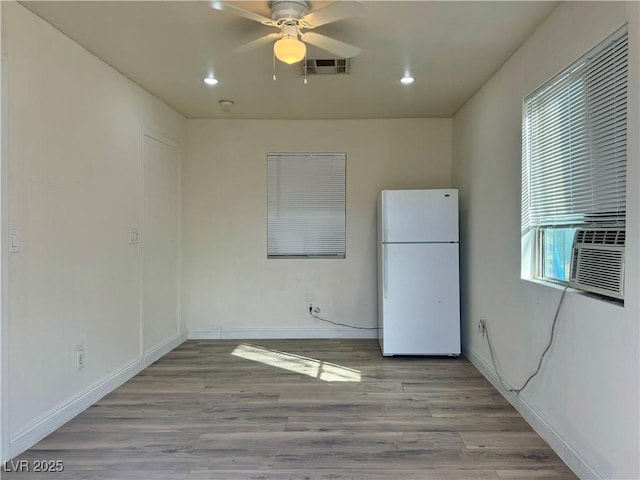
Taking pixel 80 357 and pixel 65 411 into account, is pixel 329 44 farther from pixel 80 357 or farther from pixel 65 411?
pixel 65 411

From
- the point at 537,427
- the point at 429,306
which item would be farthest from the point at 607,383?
the point at 429,306

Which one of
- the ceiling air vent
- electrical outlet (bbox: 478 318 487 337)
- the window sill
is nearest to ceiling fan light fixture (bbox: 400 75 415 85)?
the ceiling air vent

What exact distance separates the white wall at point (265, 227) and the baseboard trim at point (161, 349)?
31 centimetres

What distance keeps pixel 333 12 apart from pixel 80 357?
8.76 feet

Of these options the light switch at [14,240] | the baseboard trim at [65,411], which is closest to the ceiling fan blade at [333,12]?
the light switch at [14,240]

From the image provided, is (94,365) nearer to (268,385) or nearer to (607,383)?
(268,385)

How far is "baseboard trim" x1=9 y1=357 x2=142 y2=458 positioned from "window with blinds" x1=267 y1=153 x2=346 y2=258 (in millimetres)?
1967

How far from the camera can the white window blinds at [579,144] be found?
5.83 ft

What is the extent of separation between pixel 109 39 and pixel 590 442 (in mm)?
3586

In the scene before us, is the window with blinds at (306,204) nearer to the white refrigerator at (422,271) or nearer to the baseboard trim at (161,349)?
the white refrigerator at (422,271)

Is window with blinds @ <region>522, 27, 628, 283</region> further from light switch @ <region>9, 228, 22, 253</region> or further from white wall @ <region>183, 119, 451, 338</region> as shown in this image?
light switch @ <region>9, 228, 22, 253</region>

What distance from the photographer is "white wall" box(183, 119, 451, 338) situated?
453 centimetres

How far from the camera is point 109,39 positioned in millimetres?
2586

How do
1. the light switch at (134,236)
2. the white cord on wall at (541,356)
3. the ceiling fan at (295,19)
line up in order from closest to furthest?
the ceiling fan at (295,19) → the white cord on wall at (541,356) → the light switch at (134,236)
